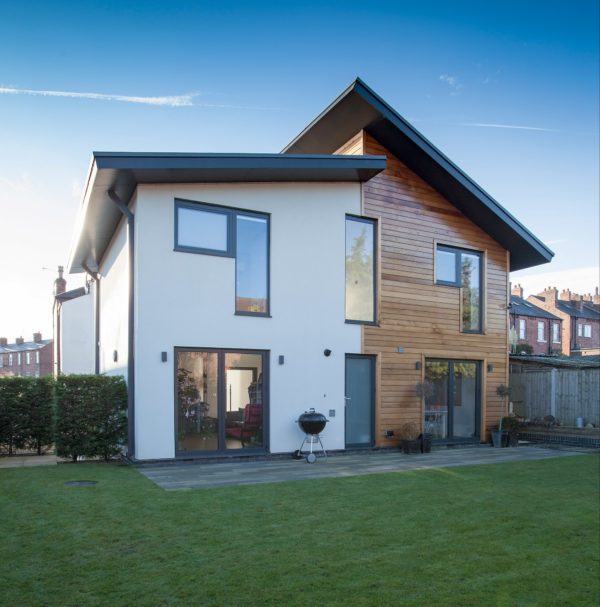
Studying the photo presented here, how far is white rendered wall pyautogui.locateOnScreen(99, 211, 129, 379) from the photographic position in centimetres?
1052

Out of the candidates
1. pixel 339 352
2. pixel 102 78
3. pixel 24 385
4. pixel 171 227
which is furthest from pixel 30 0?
pixel 339 352

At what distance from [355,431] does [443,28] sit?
9.16 m

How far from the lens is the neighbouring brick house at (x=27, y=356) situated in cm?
5025

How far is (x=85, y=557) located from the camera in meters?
4.32

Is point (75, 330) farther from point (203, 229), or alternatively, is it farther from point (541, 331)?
point (541, 331)

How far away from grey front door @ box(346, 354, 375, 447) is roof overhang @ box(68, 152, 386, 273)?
3847 mm

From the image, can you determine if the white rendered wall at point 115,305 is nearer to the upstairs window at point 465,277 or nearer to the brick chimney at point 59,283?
the upstairs window at point 465,277

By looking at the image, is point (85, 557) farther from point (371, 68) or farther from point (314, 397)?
point (371, 68)

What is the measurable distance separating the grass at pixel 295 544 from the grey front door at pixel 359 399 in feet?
11.8

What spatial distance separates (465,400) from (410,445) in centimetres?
263

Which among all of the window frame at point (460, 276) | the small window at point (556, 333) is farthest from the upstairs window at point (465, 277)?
the small window at point (556, 333)

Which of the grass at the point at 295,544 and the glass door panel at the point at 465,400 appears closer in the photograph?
the grass at the point at 295,544

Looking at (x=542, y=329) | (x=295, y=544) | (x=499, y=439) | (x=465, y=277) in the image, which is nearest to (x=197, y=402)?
(x=295, y=544)

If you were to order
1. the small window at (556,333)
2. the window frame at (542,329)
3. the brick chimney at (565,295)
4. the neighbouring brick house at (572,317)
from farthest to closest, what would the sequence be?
the brick chimney at (565,295), the neighbouring brick house at (572,317), the small window at (556,333), the window frame at (542,329)
